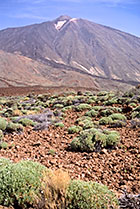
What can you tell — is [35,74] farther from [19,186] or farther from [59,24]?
[59,24]

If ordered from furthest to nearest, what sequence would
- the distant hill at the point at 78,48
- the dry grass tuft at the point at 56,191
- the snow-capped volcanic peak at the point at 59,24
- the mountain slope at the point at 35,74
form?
the snow-capped volcanic peak at the point at 59,24 → the distant hill at the point at 78,48 → the mountain slope at the point at 35,74 → the dry grass tuft at the point at 56,191

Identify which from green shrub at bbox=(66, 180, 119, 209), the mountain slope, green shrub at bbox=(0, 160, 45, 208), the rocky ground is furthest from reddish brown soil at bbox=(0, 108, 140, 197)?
the mountain slope

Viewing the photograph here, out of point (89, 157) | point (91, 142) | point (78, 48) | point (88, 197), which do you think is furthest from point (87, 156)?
point (78, 48)

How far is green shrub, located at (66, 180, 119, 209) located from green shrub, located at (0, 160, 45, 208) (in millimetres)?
491

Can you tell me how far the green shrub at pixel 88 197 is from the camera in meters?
2.84

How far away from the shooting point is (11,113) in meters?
11.7

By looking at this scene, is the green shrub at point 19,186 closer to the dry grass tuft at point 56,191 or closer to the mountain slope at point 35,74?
the dry grass tuft at point 56,191

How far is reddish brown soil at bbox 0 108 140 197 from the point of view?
405 centimetres

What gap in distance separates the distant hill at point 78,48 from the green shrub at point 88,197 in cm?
6509

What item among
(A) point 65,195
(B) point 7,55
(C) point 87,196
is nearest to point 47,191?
(A) point 65,195

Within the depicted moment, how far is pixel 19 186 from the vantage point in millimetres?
3125

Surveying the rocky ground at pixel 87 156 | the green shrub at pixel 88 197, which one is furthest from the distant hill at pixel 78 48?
the green shrub at pixel 88 197

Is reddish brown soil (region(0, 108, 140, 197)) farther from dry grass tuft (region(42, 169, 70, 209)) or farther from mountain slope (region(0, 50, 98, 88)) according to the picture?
mountain slope (region(0, 50, 98, 88))

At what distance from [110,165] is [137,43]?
183753mm
